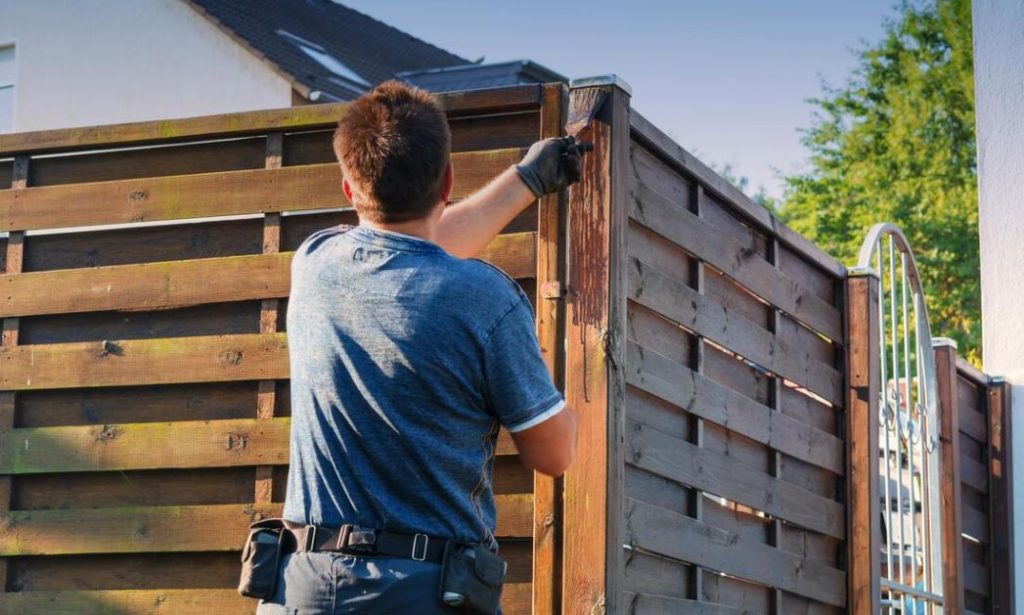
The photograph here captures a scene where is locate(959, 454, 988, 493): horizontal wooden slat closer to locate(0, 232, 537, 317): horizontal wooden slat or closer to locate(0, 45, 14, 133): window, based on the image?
locate(0, 232, 537, 317): horizontal wooden slat

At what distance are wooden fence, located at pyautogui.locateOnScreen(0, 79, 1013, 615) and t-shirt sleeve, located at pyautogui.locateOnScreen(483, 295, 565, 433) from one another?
0.83 m

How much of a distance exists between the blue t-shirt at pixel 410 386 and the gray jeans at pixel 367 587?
7 cm

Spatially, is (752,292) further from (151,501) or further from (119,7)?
(119,7)

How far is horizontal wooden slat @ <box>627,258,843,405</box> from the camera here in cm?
371

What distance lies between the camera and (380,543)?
2.52 metres

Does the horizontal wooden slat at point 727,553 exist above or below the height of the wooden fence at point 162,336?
below

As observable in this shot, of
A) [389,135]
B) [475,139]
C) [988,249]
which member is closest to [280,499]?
[475,139]

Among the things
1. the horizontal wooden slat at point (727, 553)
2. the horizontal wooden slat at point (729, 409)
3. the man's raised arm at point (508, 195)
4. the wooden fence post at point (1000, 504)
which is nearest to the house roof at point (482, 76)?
the wooden fence post at point (1000, 504)

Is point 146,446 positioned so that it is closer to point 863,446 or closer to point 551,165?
point 551,165

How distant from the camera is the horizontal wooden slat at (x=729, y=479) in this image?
11.9 feet

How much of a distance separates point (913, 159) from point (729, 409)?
2651 centimetres

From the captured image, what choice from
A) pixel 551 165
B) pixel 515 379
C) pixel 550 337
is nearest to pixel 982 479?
pixel 550 337

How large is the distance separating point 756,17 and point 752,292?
1522 inches

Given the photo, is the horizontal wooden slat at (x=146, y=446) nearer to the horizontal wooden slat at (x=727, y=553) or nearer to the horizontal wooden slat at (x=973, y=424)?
the horizontal wooden slat at (x=727, y=553)
